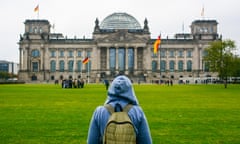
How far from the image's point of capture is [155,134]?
14.4m

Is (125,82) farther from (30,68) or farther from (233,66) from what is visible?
(30,68)

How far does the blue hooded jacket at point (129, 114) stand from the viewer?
605 centimetres

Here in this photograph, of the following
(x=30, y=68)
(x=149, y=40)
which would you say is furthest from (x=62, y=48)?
(x=149, y=40)

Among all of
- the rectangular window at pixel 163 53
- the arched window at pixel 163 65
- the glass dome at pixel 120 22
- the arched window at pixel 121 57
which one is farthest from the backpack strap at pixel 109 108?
the glass dome at pixel 120 22

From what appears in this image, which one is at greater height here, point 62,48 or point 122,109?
point 62,48

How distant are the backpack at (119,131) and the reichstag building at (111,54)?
135139mm

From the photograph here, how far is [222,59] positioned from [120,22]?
82.0 metres

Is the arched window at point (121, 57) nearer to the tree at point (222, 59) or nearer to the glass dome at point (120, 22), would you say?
the glass dome at point (120, 22)

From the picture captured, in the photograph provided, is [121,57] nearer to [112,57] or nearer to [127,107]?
[112,57]

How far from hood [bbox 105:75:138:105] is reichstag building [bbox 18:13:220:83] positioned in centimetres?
13471

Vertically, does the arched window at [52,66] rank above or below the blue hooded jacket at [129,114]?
above

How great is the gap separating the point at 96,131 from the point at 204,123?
12.2 m

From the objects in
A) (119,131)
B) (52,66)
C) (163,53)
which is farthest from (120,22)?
(119,131)

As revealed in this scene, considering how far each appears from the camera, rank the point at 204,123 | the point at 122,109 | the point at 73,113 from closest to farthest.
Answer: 1. the point at 122,109
2. the point at 204,123
3. the point at 73,113
